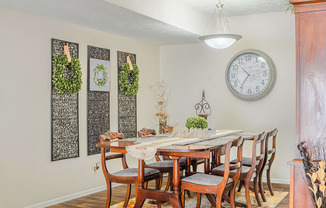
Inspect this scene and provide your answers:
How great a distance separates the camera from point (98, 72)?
17.6ft

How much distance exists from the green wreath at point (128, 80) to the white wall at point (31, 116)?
0.74 meters

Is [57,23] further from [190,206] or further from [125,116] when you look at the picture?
[190,206]

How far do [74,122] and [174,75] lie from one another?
7.79ft

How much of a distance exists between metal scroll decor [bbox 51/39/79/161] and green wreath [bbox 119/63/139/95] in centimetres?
95

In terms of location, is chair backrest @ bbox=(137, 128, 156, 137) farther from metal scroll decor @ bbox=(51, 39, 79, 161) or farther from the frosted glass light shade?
the frosted glass light shade

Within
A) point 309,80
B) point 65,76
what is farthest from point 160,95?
point 309,80

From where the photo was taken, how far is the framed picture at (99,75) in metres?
5.28

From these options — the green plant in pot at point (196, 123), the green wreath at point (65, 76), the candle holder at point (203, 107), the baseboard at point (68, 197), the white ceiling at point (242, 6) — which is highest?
the white ceiling at point (242, 6)

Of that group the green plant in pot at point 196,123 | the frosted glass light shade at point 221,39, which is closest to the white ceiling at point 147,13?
the frosted glass light shade at point 221,39

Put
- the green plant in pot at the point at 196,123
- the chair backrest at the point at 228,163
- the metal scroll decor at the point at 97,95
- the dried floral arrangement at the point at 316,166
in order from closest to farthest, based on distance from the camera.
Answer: the dried floral arrangement at the point at 316,166 → the chair backrest at the point at 228,163 → the green plant in pot at the point at 196,123 → the metal scroll decor at the point at 97,95

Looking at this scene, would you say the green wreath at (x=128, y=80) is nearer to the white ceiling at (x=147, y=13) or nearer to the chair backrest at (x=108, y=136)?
the white ceiling at (x=147, y=13)

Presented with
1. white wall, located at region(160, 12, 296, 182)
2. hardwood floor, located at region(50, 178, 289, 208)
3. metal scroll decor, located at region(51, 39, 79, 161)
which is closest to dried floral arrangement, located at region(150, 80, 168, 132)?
white wall, located at region(160, 12, 296, 182)

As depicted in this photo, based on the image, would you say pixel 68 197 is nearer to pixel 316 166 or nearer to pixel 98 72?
pixel 98 72

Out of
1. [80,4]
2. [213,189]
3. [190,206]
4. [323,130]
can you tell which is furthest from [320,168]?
[80,4]
